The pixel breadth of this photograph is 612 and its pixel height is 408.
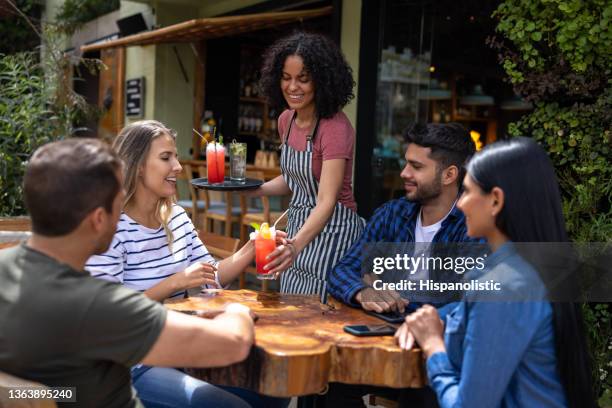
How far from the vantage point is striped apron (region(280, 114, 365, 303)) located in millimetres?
2967

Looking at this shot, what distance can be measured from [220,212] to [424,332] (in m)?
4.75

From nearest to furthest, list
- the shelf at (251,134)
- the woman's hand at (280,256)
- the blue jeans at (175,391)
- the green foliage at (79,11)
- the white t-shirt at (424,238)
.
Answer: the blue jeans at (175,391) → the woman's hand at (280,256) → the white t-shirt at (424,238) → the shelf at (251,134) → the green foliage at (79,11)

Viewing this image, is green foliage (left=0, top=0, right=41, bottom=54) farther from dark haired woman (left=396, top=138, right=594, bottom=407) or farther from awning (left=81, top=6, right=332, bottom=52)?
dark haired woman (left=396, top=138, right=594, bottom=407)

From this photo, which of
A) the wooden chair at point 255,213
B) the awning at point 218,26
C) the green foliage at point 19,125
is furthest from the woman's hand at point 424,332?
the awning at point 218,26

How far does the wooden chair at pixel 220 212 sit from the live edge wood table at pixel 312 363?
13.5 feet

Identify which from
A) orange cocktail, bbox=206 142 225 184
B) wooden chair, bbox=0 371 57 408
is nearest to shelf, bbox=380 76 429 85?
orange cocktail, bbox=206 142 225 184

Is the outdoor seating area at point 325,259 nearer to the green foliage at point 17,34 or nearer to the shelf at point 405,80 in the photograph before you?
the shelf at point 405,80

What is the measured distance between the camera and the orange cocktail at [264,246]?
2467mm

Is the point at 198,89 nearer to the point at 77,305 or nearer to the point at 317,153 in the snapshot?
the point at 317,153

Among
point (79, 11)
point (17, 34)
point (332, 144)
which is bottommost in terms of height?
point (332, 144)

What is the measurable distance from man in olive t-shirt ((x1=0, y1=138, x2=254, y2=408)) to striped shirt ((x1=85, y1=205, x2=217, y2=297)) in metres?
0.72

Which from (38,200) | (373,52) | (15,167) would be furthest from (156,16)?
(38,200)

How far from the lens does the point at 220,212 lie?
6.43 meters

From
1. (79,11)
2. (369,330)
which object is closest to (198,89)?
(79,11)
